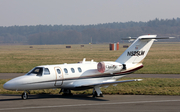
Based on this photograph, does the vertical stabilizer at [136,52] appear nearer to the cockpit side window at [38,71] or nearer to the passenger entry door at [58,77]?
the passenger entry door at [58,77]

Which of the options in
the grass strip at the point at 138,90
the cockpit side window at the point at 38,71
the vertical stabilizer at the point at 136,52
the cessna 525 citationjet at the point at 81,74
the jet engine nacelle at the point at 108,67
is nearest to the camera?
the cessna 525 citationjet at the point at 81,74

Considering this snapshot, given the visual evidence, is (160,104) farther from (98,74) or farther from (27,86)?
(27,86)

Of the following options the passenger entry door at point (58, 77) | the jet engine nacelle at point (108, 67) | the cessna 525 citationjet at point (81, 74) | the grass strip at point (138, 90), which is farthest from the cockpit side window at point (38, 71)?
the jet engine nacelle at point (108, 67)

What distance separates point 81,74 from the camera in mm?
22188

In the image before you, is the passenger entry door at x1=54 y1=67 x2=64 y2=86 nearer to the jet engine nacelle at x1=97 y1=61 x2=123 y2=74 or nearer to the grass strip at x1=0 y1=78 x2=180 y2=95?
the jet engine nacelle at x1=97 y1=61 x2=123 y2=74

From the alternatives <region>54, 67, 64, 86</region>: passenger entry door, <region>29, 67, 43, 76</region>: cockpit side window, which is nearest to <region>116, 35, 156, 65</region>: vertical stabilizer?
<region>54, 67, 64, 86</region>: passenger entry door

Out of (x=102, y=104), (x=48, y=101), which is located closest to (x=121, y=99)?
(x=102, y=104)

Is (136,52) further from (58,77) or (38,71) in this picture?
(38,71)

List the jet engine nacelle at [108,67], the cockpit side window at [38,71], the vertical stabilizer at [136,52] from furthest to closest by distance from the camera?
1. the vertical stabilizer at [136,52]
2. the jet engine nacelle at [108,67]
3. the cockpit side window at [38,71]

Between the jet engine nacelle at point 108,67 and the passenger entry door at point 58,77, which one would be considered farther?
the jet engine nacelle at point 108,67

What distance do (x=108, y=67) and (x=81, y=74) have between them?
2.19 meters

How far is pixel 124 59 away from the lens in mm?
24094

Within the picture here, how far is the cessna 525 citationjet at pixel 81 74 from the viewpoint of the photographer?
67.4 ft

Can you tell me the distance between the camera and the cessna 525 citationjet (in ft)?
67.4
